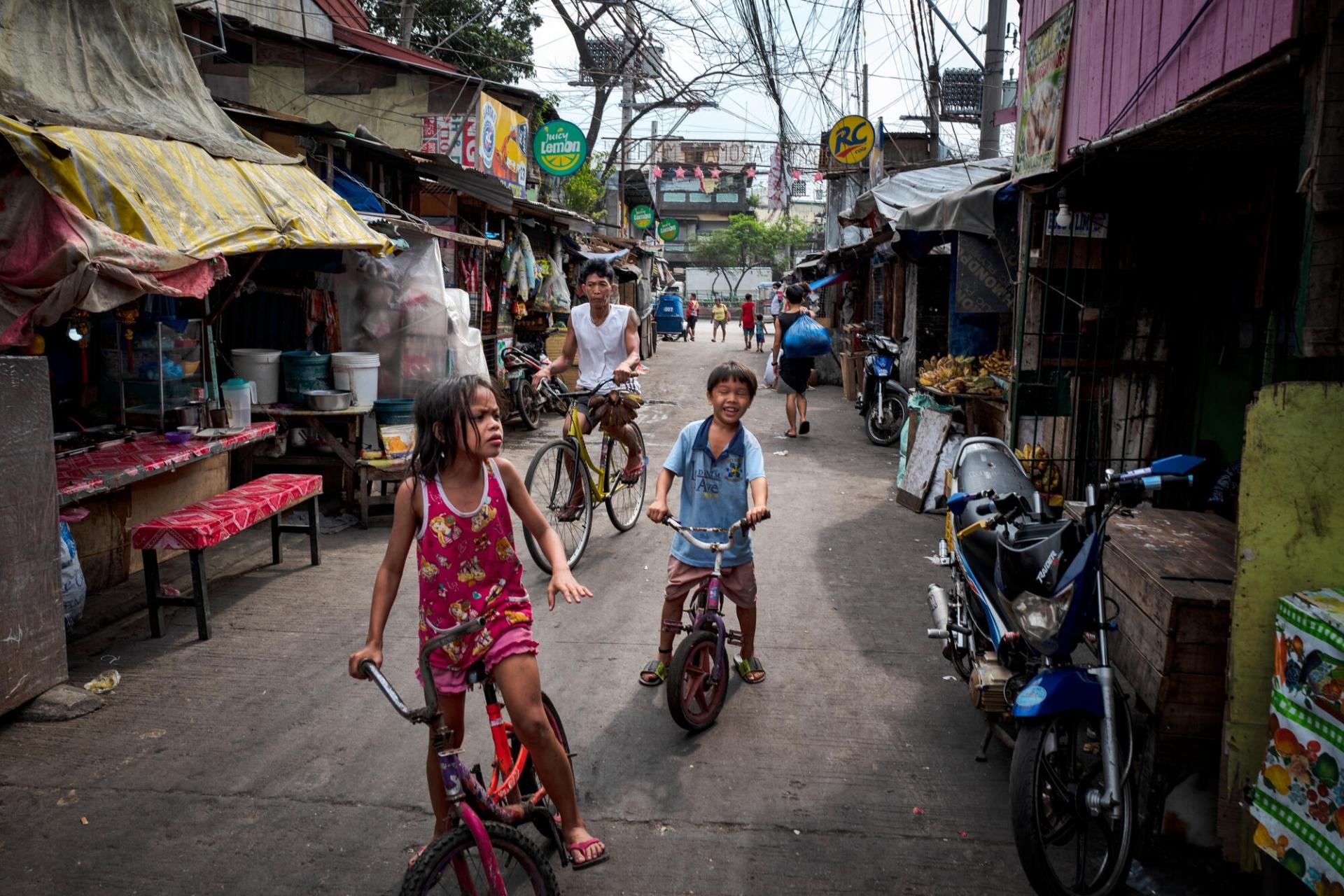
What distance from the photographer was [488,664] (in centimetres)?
296

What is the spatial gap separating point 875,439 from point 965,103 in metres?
23.9

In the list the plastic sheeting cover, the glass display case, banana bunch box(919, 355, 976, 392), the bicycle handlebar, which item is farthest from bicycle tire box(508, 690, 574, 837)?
banana bunch box(919, 355, 976, 392)

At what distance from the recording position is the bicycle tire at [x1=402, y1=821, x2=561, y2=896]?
2.41 meters

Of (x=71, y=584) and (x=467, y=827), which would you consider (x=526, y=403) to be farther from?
(x=467, y=827)

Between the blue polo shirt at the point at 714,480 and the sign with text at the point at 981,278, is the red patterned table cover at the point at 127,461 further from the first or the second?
the sign with text at the point at 981,278

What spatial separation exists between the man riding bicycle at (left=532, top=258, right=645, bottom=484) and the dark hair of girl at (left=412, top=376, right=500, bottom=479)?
3725 millimetres

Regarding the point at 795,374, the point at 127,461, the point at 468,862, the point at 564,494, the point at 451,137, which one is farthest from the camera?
the point at 451,137

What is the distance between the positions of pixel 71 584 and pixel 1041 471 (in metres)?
6.71

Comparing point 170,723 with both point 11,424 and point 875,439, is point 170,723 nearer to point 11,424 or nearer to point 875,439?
point 11,424

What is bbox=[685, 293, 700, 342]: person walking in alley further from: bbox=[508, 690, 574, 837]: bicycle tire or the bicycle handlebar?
bbox=[508, 690, 574, 837]: bicycle tire

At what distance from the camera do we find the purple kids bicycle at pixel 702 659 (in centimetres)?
411

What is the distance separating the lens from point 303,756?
161 inches

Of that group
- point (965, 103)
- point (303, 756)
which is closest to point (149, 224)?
point (303, 756)

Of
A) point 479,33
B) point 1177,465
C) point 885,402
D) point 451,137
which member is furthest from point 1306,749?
point 479,33
